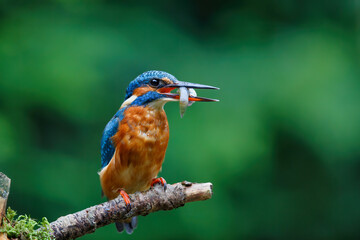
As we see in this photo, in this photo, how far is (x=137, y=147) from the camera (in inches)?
90.5

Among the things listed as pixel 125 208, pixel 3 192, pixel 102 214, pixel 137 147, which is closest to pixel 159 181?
pixel 137 147

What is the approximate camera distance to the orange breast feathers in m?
2.31

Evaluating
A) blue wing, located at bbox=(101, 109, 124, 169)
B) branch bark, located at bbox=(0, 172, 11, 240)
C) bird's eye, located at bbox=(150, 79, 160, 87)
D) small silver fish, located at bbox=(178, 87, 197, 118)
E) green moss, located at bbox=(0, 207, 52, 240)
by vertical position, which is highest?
bird's eye, located at bbox=(150, 79, 160, 87)

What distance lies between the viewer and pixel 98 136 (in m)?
4.27

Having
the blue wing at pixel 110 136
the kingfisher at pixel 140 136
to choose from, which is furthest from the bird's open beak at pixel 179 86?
the blue wing at pixel 110 136

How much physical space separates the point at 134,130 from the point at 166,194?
0.42 m

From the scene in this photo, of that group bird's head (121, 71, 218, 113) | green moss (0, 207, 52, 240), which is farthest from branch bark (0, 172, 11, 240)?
bird's head (121, 71, 218, 113)

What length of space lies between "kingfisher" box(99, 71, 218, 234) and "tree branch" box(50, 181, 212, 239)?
0.67ft

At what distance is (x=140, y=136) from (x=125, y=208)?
42 cm

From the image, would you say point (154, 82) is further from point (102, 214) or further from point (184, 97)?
point (102, 214)

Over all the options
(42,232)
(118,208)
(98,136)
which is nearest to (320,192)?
(98,136)

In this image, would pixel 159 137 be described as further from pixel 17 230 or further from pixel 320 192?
pixel 320 192

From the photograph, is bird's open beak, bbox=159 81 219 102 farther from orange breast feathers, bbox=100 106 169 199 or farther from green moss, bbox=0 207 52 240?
green moss, bbox=0 207 52 240

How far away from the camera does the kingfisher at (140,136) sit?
2.30m
